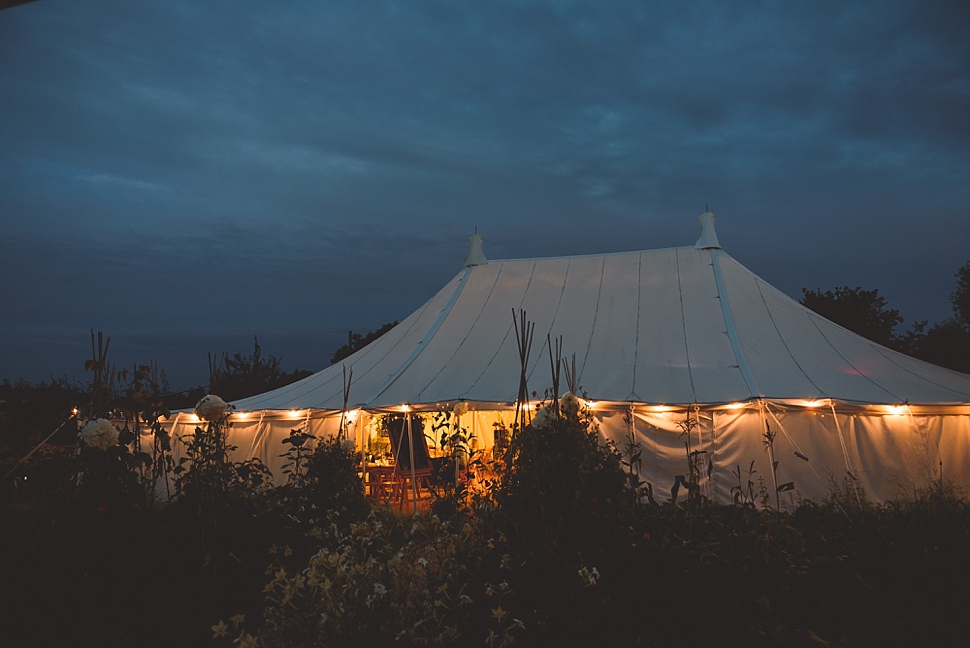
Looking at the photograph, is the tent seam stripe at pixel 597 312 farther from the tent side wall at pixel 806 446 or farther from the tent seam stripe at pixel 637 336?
the tent side wall at pixel 806 446

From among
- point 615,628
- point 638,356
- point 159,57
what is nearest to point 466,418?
point 638,356

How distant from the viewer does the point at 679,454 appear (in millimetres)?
6426

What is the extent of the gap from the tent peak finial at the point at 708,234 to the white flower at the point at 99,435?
7.71 meters

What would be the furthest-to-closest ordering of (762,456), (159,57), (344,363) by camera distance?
1. (344,363)
2. (762,456)
3. (159,57)

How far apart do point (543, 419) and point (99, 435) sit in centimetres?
188

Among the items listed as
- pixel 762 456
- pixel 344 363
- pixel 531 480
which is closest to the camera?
pixel 531 480

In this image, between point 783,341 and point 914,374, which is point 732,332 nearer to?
point 783,341

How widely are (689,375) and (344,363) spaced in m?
4.67

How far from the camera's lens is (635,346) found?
7.26 metres

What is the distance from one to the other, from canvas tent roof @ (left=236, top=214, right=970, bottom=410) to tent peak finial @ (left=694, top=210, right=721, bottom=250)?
20mm

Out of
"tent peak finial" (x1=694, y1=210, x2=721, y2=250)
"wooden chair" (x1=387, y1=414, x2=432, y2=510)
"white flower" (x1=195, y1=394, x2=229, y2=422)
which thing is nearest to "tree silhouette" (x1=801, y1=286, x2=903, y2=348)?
"tent peak finial" (x1=694, y1=210, x2=721, y2=250)

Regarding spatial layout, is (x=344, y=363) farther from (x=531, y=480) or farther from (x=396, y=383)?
(x=531, y=480)

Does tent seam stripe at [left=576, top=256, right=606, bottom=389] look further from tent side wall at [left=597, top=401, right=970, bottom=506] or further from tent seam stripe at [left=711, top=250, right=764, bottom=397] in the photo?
tent seam stripe at [left=711, top=250, right=764, bottom=397]

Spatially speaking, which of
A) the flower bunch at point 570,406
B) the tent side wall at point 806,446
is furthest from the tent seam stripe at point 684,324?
the flower bunch at point 570,406
